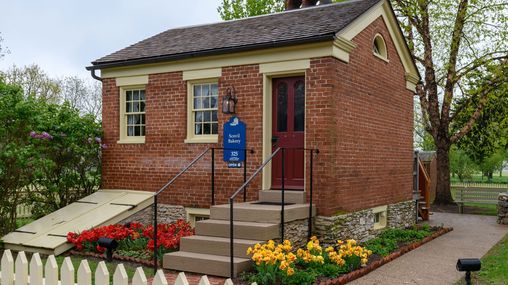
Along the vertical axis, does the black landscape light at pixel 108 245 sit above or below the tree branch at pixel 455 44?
below

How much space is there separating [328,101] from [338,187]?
68.9 inches

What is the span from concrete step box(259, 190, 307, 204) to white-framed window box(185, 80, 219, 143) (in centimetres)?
181

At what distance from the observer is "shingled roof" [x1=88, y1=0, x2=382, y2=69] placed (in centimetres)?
1017

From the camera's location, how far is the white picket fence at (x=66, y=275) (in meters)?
3.93

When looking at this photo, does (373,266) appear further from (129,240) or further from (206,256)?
(129,240)

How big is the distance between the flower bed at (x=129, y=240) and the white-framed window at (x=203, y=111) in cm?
228

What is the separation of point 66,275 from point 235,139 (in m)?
6.65

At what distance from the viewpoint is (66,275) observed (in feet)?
14.4

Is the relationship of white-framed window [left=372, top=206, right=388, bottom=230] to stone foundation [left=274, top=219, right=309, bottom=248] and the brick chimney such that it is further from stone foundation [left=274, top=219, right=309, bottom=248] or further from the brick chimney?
the brick chimney

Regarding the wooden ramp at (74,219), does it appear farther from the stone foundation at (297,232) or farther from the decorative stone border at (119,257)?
the stone foundation at (297,232)

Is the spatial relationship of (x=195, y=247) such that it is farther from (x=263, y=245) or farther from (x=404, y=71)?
(x=404, y=71)

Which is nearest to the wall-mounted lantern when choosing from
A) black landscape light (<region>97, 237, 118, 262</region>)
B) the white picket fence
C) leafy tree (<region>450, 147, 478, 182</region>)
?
black landscape light (<region>97, 237, 118, 262</region>)

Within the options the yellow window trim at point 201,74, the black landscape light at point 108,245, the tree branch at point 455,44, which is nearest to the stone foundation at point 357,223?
the black landscape light at point 108,245

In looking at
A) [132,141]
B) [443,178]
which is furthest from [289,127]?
[443,178]
